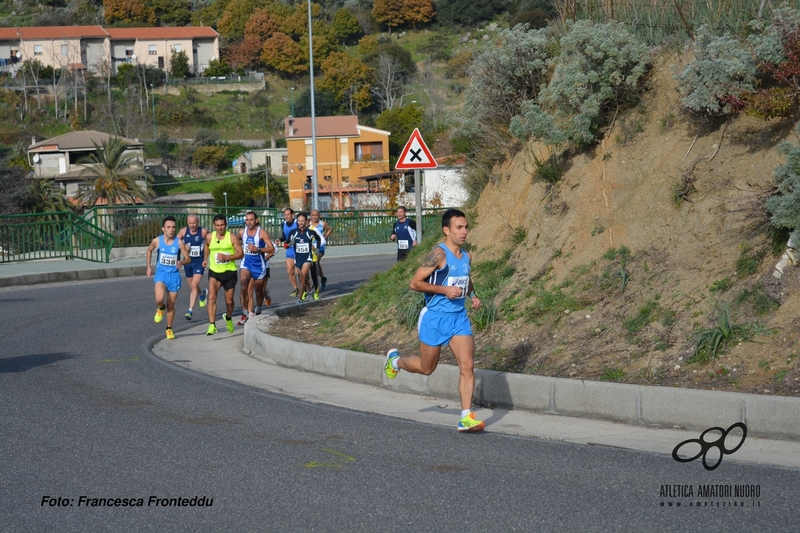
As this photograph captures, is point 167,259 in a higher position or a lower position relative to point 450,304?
lower

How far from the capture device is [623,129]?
39.6 ft

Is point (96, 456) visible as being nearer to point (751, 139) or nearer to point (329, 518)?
point (329, 518)

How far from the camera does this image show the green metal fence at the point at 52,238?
2684 cm

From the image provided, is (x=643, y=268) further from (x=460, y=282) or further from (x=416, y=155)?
(x=416, y=155)

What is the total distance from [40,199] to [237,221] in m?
28.8

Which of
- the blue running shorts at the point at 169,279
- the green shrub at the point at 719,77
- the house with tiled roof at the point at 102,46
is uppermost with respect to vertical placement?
the house with tiled roof at the point at 102,46

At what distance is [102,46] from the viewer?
11169 centimetres

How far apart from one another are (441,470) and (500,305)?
182 inches

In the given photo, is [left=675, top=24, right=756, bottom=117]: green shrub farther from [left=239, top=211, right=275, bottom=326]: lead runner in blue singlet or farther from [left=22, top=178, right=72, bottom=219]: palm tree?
[left=22, top=178, right=72, bottom=219]: palm tree

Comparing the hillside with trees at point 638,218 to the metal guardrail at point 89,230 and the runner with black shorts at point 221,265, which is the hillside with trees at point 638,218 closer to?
the runner with black shorts at point 221,265

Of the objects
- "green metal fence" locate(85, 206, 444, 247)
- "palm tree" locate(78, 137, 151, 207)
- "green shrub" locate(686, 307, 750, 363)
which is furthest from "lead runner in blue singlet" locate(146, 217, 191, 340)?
"palm tree" locate(78, 137, 151, 207)

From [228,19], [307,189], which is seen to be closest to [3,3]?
[228,19]

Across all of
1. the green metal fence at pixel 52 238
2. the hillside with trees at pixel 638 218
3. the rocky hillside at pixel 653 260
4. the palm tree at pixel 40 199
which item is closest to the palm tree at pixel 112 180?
the palm tree at pixel 40 199

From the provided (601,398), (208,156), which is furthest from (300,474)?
(208,156)
